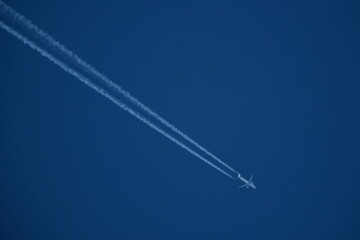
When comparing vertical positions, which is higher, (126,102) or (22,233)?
(126,102)

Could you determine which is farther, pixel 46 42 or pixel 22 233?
pixel 22 233

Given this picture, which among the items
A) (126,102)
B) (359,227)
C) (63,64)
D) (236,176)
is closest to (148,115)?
(126,102)


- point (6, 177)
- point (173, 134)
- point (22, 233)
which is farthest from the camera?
point (22, 233)

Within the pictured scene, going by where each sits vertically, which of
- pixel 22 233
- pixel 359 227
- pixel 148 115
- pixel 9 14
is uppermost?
pixel 359 227

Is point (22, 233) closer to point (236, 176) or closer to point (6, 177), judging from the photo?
point (6, 177)

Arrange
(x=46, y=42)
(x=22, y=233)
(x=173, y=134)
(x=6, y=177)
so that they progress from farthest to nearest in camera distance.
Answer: (x=22, y=233) → (x=6, y=177) → (x=173, y=134) → (x=46, y=42)

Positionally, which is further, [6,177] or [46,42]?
[6,177]

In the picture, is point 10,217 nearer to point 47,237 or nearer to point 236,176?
point 47,237

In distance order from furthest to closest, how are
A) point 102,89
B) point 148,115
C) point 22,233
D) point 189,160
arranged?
point 189,160 < point 22,233 < point 148,115 < point 102,89

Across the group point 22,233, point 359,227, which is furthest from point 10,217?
point 359,227
